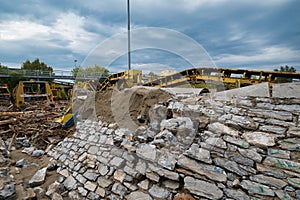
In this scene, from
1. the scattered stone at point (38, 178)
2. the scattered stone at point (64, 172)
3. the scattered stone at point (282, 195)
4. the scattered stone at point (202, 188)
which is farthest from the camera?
the scattered stone at point (64, 172)

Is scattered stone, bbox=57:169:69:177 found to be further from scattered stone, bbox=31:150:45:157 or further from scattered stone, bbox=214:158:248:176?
scattered stone, bbox=214:158:248:176

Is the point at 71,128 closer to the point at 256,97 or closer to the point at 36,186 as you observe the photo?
the point at 36,186

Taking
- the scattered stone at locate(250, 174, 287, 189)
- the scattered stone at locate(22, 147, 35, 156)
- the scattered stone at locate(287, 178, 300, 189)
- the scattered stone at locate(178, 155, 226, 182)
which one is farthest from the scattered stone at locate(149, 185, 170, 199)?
the scattered stone at locate(22, 147, 35, 156)

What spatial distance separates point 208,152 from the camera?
2.75 metres

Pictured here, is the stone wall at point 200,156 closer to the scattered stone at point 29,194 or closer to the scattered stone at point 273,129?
the scattered stone at point 273,129

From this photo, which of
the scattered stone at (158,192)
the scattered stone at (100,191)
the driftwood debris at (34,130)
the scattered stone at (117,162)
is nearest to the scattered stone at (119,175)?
the scattered stone at (117,162)

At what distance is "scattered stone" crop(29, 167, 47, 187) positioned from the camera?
12.3 feet

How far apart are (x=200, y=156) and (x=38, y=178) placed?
376 centimetres

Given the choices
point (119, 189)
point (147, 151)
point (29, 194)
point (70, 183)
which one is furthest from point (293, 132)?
point (29, 194)

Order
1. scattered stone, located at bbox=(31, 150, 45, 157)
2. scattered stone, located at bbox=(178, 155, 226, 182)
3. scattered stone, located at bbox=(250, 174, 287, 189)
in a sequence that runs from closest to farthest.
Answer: scattered stone, located at bbox=(250, 174, 287, 189) < scattered stone, located at bbox=(178, 155, 226, 182) < scattered stone, located at bbox=(31, 150, 45, 157)

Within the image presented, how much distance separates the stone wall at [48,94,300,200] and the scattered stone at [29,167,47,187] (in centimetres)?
37

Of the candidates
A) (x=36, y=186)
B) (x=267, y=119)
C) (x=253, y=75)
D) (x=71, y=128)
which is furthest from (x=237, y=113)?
(x=71, y=128)

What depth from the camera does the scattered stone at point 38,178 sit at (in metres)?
3.74

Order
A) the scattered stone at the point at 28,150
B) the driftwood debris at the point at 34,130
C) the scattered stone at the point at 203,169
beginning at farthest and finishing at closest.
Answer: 1. the driftwood debris at the point at 34,130
2. the scattered stone at the point at 28,150
3. the scattered stone at the point at 203,169
